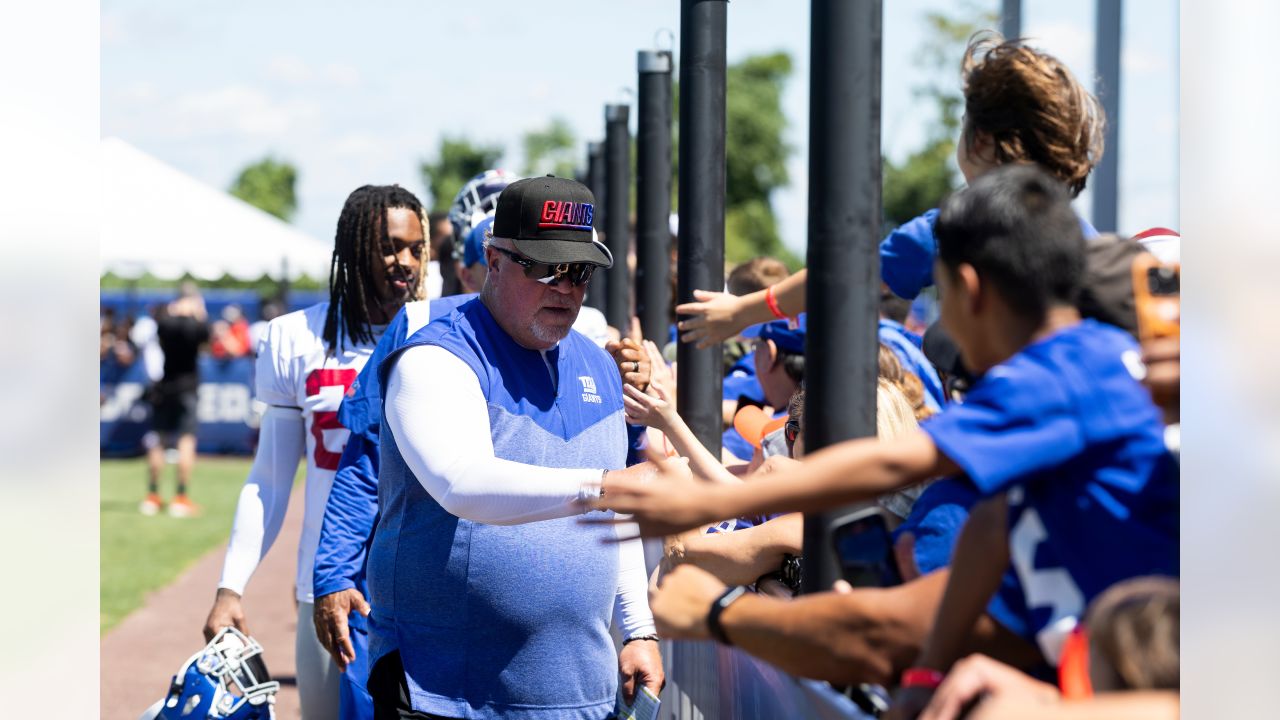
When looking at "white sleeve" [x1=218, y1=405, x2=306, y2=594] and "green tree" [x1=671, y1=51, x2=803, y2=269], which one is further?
"green tree" [x1=671, y1=51, x2=803, y2=269]

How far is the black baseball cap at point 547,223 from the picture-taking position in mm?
3158

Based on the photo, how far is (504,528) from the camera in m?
3.11

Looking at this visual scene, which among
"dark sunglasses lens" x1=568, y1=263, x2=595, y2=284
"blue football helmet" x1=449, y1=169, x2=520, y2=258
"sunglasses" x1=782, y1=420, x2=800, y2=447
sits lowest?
"sunglasses" x1=782, y1=420, x2=800, y2=447

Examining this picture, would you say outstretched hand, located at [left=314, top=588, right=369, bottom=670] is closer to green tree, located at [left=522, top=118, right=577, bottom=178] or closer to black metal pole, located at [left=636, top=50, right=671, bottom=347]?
black metal pole, located at [left=636, top=50, right=671, bottom=347]

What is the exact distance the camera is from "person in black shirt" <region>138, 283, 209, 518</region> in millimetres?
15831

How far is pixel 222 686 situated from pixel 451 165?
97.3m

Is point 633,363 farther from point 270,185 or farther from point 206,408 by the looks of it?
point 270,185

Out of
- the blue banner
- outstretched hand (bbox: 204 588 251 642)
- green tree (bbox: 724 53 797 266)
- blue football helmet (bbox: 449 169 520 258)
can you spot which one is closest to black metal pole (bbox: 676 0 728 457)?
blue football helmet (bbox: 449 169 520 258)

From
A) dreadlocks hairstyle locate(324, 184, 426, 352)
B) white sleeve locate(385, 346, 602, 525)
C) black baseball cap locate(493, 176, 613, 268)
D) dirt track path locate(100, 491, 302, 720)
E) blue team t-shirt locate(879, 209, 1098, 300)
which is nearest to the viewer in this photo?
white sleeve locate(385, 346, 602, 525)

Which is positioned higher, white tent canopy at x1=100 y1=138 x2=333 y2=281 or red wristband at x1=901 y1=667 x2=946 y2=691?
white tent canopy at x1=100 y1=138 x2=333 y2=281

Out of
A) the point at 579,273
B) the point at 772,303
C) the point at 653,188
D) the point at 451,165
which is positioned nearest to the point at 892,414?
→ the point at 772,303

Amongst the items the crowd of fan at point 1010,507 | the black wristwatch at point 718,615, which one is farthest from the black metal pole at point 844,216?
the black wristwatch at point 718,615

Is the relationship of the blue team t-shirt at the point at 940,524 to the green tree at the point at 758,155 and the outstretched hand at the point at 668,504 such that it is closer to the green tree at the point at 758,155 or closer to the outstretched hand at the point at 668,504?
the outstretched hand at the point at 668,504

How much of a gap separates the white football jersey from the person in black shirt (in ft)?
39.0
